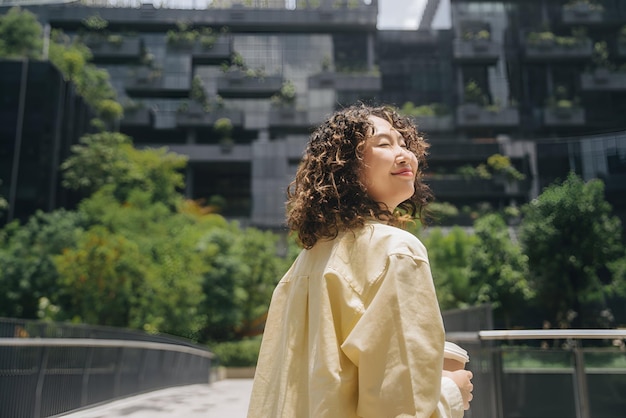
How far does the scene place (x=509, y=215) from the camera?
36.0 metres

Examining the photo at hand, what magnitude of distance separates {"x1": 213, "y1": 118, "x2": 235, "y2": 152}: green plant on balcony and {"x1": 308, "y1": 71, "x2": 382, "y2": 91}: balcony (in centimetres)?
752

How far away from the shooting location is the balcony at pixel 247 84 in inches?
1977

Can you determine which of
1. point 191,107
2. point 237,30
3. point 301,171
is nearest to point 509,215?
point 191,107

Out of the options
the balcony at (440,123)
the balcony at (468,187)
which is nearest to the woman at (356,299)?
the balcony at (468,187)

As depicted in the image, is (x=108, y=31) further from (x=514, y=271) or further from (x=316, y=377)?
(x=316, y=377)

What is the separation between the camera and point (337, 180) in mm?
1604

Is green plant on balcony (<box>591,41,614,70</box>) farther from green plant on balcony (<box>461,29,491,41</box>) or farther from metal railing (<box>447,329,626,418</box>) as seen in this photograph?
metal railing (<box>447,329,626,418</box>)

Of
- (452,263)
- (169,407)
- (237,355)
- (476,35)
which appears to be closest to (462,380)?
(169,407)

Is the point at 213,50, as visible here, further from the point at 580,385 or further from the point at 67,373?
the point at 580,385

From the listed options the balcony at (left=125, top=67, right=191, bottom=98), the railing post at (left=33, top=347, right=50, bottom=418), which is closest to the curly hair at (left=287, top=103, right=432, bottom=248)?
the railing post at (left=33, top=347, right=50, bottom=418)

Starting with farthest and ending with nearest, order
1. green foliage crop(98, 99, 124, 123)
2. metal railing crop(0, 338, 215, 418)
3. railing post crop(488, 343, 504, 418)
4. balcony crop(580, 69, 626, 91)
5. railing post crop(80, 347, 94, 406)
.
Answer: balcony crop(580, 69, 626, 91), green foliage crop(98, 99, 124, 123), railing post crop(80, 347, 94, 406), metal railing crop(0, 338, 215, 418), railing post crop(488, 343, 504, 418)

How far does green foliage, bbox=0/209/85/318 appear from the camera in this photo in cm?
2212

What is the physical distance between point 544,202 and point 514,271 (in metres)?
3.01

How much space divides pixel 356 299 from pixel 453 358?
0.36 meters
